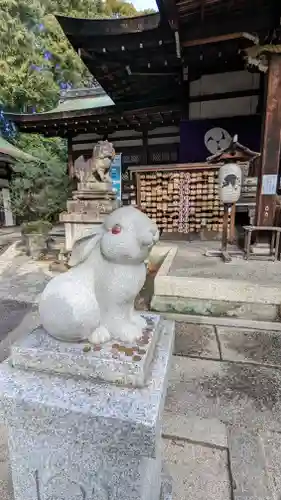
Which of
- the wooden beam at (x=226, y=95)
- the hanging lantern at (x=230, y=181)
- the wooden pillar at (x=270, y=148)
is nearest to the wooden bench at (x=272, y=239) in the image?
the wooden pillar at (x=270, y=148)

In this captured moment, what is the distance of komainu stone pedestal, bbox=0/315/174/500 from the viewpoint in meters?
1.01

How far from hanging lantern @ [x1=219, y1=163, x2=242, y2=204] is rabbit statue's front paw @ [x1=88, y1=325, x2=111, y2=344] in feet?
13.5

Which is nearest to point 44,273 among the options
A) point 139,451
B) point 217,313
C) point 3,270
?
point 3,270

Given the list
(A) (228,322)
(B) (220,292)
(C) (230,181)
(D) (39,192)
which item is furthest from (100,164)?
(A) (228,322)

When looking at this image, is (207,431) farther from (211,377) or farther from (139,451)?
(139,451)

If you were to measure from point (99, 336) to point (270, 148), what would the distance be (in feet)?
15.9

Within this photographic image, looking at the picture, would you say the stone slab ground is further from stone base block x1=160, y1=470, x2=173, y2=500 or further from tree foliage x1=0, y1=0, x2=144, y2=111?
tree foliage x1=0, y1=0, x2=144, y2=111

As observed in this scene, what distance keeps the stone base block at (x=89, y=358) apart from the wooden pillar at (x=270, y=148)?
14.7 feet

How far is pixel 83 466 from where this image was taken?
43.9 inches

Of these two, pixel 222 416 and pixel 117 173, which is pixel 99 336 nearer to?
pixel 222 416

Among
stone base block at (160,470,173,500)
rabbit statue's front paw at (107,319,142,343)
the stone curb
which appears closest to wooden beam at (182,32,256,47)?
the stone curb

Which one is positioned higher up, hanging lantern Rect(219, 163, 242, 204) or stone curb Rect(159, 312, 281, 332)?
hanging lantern Rect(219, 163, 242, 204)

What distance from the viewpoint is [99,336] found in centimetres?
125

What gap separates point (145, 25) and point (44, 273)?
5.18 m
